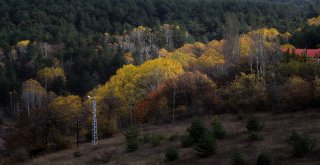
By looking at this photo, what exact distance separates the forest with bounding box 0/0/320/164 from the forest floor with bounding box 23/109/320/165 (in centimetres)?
446

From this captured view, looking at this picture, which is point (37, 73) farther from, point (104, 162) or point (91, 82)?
point (104, 162)

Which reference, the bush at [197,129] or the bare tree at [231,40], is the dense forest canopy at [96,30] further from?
the bush at [197,129]

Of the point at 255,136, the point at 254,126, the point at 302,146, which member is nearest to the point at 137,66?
the point at 254,126

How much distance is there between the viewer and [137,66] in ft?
255

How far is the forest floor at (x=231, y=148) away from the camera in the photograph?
2731 centimetres

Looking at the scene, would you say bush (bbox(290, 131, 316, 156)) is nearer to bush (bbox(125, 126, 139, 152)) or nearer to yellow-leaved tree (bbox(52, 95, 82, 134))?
bush (bbox(125, 126, 139, 152))

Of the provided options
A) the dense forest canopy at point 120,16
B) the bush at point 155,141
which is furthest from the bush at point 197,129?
the dense forest canopy at point 120,16

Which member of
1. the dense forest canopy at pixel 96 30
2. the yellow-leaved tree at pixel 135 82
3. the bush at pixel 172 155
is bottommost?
the bush at pixel 172 155

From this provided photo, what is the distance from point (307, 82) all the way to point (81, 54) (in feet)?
237

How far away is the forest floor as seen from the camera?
27312 millimetres

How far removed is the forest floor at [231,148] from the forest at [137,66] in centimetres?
446

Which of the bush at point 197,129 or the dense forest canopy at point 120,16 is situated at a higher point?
the dense forest canopy at point 120,16

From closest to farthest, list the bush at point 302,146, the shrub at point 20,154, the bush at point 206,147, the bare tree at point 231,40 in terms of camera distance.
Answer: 1. the bush at point 302,146
2. the bush at point 206,147
3. the shrub at point 20,154
4. the bare tree at point 231,40

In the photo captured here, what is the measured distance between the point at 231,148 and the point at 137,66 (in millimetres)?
48596
